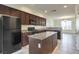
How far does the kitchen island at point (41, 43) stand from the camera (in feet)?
8.77

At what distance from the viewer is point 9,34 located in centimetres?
271

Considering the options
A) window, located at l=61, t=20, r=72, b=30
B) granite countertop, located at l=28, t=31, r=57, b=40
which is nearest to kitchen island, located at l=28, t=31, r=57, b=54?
granite countertop, located at l=28, t=31, r=57, b=40

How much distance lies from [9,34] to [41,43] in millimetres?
882

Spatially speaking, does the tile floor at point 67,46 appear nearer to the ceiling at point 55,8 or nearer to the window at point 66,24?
the window at point 66,24

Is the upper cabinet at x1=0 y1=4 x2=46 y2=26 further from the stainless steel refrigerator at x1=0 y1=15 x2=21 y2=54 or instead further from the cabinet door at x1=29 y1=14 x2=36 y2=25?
the stainless steel refrigerator at x1=0 y1=15 x2=21 y2=54

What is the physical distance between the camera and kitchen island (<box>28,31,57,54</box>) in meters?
2.67

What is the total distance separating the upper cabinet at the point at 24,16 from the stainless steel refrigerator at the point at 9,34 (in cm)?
11

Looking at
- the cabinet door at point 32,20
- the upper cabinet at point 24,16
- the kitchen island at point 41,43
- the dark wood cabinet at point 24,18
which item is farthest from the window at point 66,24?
the dark wood cabinet at point 24,18

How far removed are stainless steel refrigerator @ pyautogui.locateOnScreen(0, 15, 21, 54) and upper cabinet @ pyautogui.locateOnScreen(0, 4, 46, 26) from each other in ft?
0.37

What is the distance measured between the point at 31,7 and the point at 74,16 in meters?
1.18

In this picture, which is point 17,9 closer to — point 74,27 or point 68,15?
point 68,15

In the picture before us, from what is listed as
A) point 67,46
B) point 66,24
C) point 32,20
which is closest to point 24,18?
point 32,20

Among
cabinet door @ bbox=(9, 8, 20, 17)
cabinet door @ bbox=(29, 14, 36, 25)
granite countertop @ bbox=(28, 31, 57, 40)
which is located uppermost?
cabinet door @ bbox=(9, 8, 20, 17)
